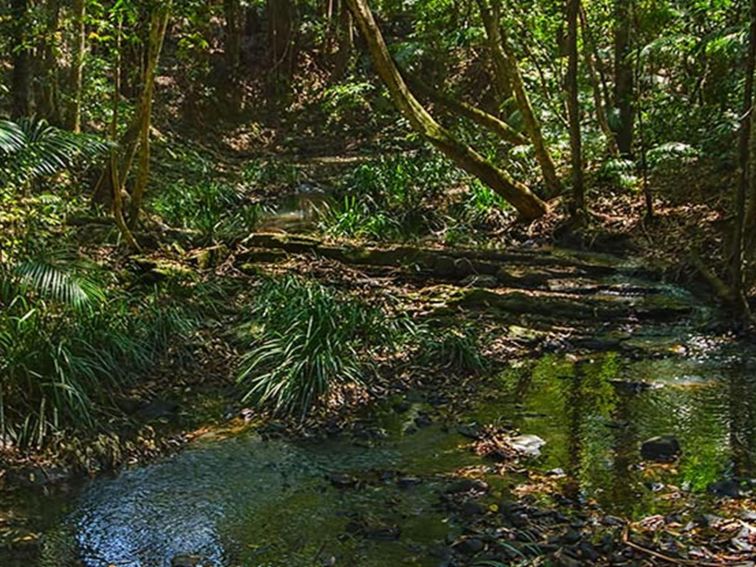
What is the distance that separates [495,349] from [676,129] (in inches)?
303

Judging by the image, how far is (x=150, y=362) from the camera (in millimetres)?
7781

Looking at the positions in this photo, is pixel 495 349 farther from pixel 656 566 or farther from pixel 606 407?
pixel 656 566

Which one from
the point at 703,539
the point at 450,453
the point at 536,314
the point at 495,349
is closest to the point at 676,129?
the point at 536,314

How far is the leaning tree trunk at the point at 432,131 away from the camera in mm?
11711

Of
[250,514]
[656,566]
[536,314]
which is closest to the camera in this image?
[656,566]

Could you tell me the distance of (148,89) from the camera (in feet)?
33.7

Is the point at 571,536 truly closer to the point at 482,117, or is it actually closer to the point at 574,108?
the point at 574,108

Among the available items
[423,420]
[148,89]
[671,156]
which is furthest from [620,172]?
[423,420]

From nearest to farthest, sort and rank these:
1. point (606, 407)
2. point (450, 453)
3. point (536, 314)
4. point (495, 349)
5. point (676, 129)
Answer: point (450, 453)
point (606, 407)
point (495, 349)
point (536, 314)
point (676, 129)

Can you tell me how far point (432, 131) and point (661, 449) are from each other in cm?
773

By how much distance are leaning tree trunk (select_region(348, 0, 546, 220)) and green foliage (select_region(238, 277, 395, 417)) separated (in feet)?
13.7

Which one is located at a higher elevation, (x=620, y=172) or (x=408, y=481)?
(x=620, y=172)

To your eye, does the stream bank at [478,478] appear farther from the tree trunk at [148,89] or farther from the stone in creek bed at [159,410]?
the tree trunk at [148,89]

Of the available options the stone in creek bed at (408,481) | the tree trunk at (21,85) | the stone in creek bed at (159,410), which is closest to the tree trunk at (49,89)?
the tree trunk at (21,85)
